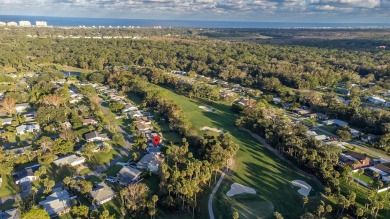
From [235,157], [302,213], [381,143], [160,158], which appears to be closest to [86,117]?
[160,158]

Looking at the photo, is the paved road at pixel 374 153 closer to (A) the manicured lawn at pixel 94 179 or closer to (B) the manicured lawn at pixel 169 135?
(B) the manicured lawn at pixel 169 135

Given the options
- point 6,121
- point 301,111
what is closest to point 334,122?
point 301,111

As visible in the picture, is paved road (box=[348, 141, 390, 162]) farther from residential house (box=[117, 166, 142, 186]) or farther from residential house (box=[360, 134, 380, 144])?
residential house (box=[117, 166, 142, 186])

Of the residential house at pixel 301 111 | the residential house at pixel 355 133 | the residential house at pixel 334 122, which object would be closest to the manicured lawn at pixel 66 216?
the residential house at pixel 355 133

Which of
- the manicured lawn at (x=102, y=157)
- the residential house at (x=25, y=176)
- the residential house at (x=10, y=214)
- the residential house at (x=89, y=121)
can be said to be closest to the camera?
the residential house at (x=10, y=214)

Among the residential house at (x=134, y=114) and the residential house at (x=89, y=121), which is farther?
the residential house at (x=134, y=114)

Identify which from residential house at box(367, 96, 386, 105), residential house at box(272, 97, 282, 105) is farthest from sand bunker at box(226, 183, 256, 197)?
residential house at box(367, 96, 386, 105)

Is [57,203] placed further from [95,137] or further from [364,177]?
[364,177]

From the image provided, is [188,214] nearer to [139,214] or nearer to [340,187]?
[139,214]
